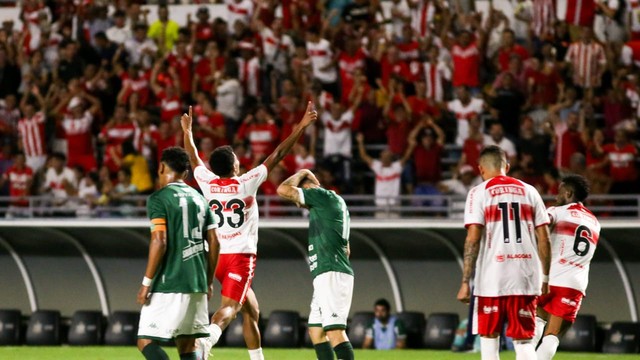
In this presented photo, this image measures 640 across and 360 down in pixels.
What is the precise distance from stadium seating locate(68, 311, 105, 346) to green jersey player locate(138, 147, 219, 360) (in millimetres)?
10580

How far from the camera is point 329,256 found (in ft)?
38.9

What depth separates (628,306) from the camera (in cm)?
1912

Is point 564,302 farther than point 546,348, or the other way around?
point 564,302

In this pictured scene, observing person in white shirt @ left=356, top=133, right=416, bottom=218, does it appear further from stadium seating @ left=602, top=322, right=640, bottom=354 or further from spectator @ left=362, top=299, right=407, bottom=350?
stadium seating @ left=602, top=322, right=640, bottom=354

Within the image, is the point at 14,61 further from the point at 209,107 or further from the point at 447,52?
the point at 447,52

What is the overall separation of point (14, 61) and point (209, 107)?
492 cm

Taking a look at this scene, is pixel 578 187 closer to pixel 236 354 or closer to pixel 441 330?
pixel 441 330

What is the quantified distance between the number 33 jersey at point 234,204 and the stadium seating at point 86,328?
27.8ft

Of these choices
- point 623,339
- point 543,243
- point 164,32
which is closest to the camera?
point 543,243

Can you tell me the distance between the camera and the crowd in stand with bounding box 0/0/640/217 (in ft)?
62.7

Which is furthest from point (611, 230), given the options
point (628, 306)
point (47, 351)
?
point (47, 351)

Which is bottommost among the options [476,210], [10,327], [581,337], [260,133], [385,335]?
[10,327]

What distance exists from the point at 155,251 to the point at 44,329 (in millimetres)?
11330

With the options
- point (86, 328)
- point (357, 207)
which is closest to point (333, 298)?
point (357, 207)
